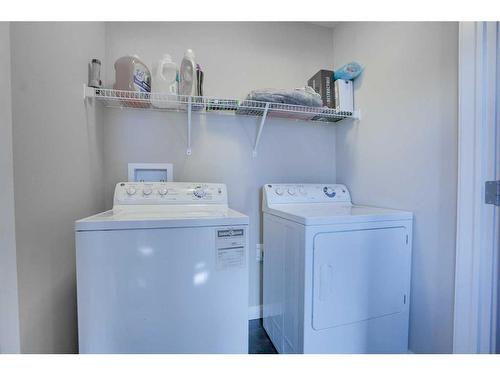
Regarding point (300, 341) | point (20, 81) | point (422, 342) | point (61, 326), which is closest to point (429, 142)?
point (422, 342)

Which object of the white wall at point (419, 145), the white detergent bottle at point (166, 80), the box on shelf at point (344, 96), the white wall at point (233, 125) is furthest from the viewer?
the box on shelf at point (344, 96)

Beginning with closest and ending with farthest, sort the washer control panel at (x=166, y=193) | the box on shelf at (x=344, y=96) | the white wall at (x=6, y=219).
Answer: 1. the white wall at (x=6, y=219)
2. the washer control panel at (x=166, y=193)
3. the box on shelf at (x=344, y=96)

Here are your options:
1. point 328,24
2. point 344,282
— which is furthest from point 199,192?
point 328,24

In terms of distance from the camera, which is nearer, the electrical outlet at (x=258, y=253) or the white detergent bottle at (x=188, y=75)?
the white detergent bottle at (x=188, y=75)

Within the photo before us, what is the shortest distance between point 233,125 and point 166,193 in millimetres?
798

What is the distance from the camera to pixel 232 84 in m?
1.86

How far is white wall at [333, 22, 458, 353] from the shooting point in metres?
1.20

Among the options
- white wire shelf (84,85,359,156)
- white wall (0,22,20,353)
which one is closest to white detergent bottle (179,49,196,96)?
white wire shelf (84,85,359,156)

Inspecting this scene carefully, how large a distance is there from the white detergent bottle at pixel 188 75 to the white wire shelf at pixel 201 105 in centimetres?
5

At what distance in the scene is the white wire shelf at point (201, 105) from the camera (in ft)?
4.77

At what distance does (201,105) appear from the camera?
1.61 m

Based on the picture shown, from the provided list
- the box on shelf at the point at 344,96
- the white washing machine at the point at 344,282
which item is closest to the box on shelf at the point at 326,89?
the box on shelf at the point at 344,96

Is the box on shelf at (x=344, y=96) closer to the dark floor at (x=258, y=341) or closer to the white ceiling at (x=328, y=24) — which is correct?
the white ceiling at (x=328, y=24)

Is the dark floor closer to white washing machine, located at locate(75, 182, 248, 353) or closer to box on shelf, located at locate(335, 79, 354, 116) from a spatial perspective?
white washing machine, located at locate(75, 182, 248, 353)
